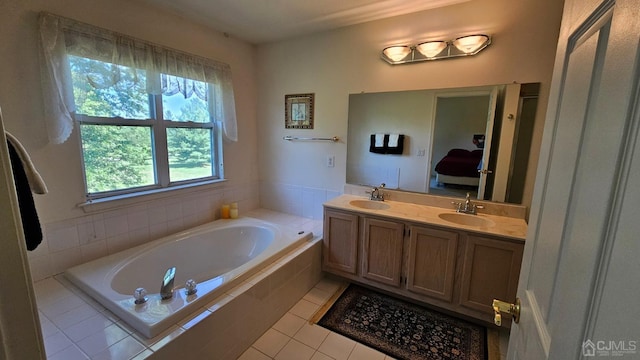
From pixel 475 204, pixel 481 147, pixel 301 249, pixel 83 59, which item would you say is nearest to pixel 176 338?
pixel 301 249

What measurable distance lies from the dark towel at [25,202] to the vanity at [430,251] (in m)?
1.84

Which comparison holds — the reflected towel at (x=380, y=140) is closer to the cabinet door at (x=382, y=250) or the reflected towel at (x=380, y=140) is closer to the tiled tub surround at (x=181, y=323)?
the cabinet door at (x=382, y=250)

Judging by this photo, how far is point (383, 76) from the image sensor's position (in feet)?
8.13

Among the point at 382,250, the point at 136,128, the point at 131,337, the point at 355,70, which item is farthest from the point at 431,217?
the point at 136,128

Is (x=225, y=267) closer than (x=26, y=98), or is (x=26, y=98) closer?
(x=26, y=98)

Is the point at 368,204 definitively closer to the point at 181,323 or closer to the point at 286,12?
the point at 181,323

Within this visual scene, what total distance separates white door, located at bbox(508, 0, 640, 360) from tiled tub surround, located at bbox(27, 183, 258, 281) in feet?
8.58

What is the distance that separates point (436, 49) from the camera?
2.17m

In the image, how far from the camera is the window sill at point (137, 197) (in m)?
1.97

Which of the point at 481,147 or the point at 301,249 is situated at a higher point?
the point at 481,147

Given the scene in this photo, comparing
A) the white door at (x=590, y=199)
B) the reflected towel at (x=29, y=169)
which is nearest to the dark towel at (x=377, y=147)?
the white door at (x=590, y=199)

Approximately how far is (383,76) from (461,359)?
7.66 feet

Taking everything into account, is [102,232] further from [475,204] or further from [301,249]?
[475,204]

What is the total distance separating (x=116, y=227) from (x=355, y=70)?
2.53 metres
